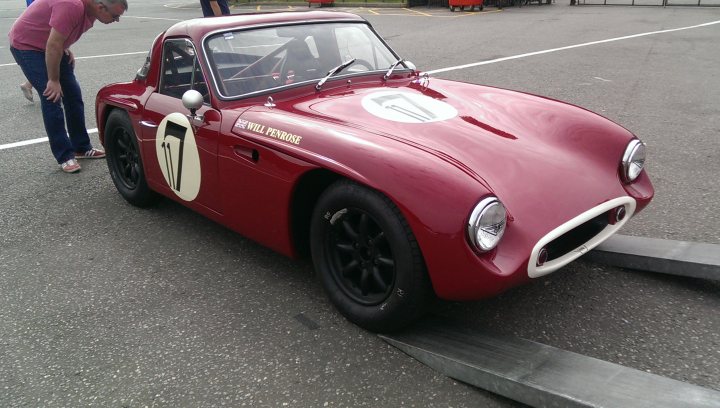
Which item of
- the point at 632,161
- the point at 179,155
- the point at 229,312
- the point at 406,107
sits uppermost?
the point at 406,107

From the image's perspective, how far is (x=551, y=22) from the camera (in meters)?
15.9

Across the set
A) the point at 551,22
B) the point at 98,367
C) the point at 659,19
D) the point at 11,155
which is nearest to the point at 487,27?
the point at 551,22

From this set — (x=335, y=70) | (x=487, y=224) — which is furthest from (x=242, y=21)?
(x=487, y=224)

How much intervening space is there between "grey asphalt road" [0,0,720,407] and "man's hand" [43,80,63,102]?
26.5 inches

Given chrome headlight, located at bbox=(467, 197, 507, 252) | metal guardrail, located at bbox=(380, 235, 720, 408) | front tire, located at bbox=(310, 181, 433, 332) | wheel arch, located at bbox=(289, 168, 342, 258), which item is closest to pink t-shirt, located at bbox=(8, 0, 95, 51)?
wheel arch, located at bbox=(289, 168, 342, 258)

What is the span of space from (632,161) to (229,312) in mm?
2121

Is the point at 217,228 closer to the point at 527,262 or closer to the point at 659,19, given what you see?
the point at 527,262

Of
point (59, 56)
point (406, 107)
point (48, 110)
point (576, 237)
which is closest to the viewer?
point (576, 237)

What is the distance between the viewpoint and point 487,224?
218cm

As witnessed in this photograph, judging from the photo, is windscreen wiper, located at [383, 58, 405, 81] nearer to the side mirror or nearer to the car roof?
the car roof

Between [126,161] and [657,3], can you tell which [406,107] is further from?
[657,3]

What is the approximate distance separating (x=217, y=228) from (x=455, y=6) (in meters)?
18.3

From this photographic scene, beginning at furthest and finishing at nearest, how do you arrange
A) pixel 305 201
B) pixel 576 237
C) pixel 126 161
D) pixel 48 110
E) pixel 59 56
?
pixel 48 110
pixel 59 56
pixel 126 161
pixel 305 201
pixel 576 237

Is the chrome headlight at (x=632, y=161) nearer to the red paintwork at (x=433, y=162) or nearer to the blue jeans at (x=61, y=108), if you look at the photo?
the red paintwork at (x=433, y=162)
